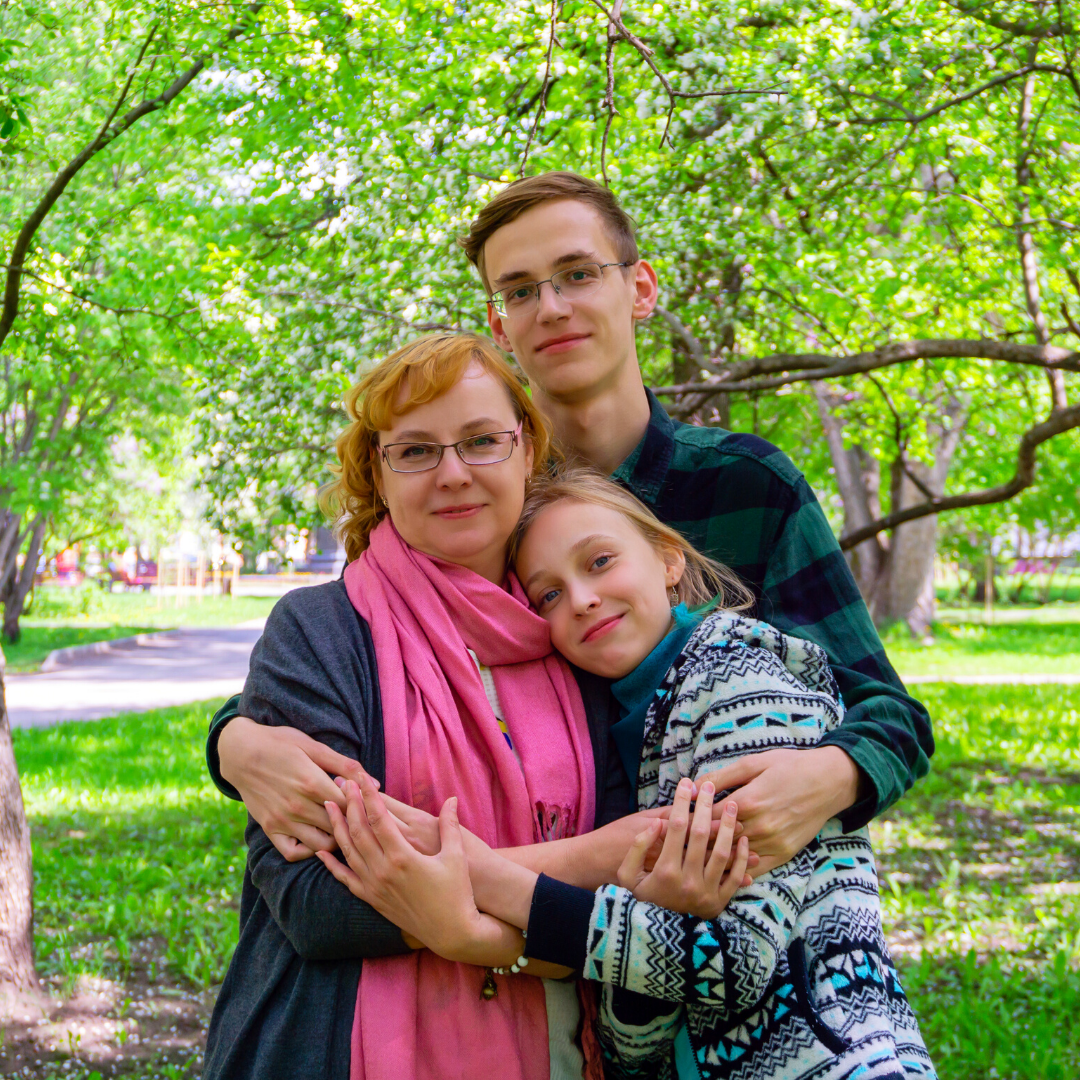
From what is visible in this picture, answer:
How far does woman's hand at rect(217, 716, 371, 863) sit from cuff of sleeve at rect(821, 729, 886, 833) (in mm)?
880

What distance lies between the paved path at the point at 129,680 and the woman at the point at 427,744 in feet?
36.1

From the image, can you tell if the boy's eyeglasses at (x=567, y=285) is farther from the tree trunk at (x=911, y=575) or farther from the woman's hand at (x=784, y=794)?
the tree trunk at (x=911, y=575)

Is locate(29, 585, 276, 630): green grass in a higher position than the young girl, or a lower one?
lower

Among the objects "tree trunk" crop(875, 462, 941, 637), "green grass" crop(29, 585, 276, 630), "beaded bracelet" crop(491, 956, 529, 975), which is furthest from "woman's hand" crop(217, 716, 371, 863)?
"green grass" crop(29, 585, 276, 630)

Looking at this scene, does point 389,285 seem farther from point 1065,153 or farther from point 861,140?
point 1065,153

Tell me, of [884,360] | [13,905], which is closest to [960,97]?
[884,360]

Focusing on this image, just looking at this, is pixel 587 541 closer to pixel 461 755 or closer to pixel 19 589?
pixel 461 755

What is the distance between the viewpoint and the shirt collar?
2551 millimetres

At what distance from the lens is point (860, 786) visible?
199cm

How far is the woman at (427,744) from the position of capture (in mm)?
1844

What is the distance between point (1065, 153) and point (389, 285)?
5005 millimetres

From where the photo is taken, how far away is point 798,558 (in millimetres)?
2357

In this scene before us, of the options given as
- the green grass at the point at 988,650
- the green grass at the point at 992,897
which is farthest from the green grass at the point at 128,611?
the green grass at the point at 992,897

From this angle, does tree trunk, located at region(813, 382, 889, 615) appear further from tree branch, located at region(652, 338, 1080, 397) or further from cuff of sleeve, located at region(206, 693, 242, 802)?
cuff of sleeve, located at region(206, 693, 242, 802)
